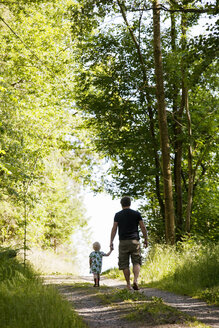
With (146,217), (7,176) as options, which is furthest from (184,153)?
(7,176)

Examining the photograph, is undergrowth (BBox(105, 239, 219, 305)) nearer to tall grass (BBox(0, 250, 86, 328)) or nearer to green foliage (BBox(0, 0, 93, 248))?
tall grass (BBox(0, 250, 86, 328))

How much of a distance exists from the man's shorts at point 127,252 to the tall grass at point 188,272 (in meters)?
1.30

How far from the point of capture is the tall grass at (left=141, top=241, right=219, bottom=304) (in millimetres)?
7883

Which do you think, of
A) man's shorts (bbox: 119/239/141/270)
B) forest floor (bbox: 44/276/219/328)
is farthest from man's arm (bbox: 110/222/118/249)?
forest floor (bbox: 44/276/219/328)

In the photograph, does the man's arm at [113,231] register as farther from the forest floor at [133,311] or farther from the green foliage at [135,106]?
the green foliage at [135,106]

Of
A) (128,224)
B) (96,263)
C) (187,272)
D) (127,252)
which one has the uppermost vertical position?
(128,224)

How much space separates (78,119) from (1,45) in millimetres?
6166

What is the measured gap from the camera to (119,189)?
17.5 meters

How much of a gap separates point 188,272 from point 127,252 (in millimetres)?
2074

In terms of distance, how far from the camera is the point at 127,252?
25.7 ft

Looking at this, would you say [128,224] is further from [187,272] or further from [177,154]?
[177,154]

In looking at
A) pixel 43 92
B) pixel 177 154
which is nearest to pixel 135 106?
pixel 177 154

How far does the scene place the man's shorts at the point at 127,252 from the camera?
25.6 ft

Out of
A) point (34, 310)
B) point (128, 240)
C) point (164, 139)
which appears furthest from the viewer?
point (164, 139)
